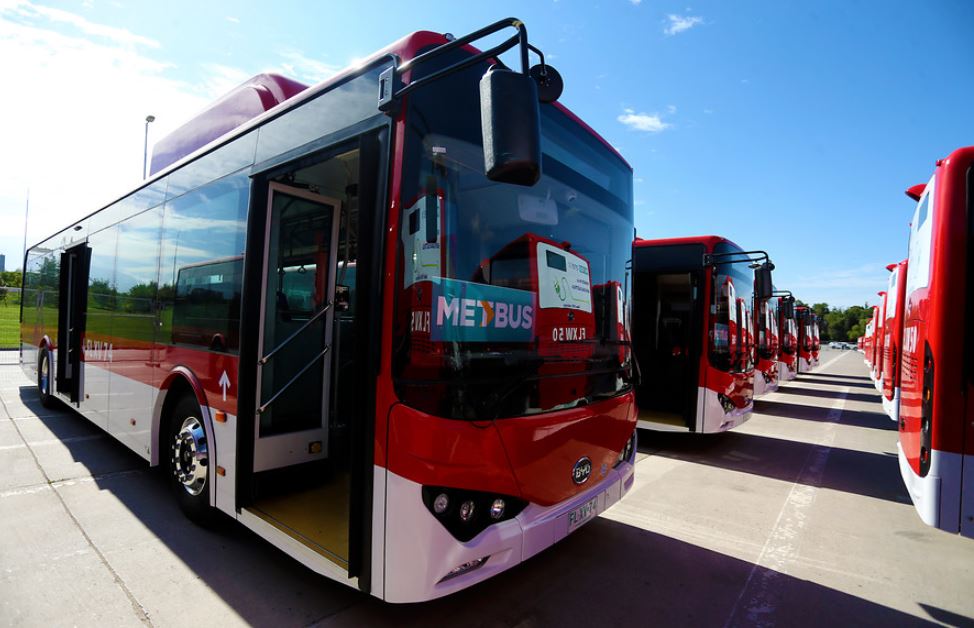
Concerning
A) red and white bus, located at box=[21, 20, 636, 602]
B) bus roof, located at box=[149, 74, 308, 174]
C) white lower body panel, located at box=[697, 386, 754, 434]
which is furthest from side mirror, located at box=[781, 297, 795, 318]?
bus roof, located at box=[149, 74, 308, 174]

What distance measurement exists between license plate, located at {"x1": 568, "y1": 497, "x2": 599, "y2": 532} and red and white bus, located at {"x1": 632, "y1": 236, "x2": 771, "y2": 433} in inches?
138

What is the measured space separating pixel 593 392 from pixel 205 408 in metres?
2.88

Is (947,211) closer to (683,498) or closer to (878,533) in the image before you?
(878,533)

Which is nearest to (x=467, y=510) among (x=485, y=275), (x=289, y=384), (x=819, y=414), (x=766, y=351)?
(x=485, y=275)

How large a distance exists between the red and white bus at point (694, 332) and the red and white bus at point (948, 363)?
12.1 ft

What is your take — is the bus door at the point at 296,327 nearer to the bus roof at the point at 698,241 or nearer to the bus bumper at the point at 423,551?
the bus bumper at the point at 423,551

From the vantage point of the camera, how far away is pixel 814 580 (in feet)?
12.1

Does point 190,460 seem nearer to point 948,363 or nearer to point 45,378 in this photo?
point 948,363

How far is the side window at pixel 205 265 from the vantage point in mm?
3687

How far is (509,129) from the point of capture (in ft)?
6.88

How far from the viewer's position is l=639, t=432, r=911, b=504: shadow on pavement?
20.7ft

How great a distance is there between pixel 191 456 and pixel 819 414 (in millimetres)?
13532

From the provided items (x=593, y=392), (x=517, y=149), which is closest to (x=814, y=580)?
(x=593, y=392)

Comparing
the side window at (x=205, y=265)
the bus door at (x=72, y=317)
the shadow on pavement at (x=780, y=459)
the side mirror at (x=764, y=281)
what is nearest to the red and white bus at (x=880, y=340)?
the shadow on pavement at (x=780, y=459)
